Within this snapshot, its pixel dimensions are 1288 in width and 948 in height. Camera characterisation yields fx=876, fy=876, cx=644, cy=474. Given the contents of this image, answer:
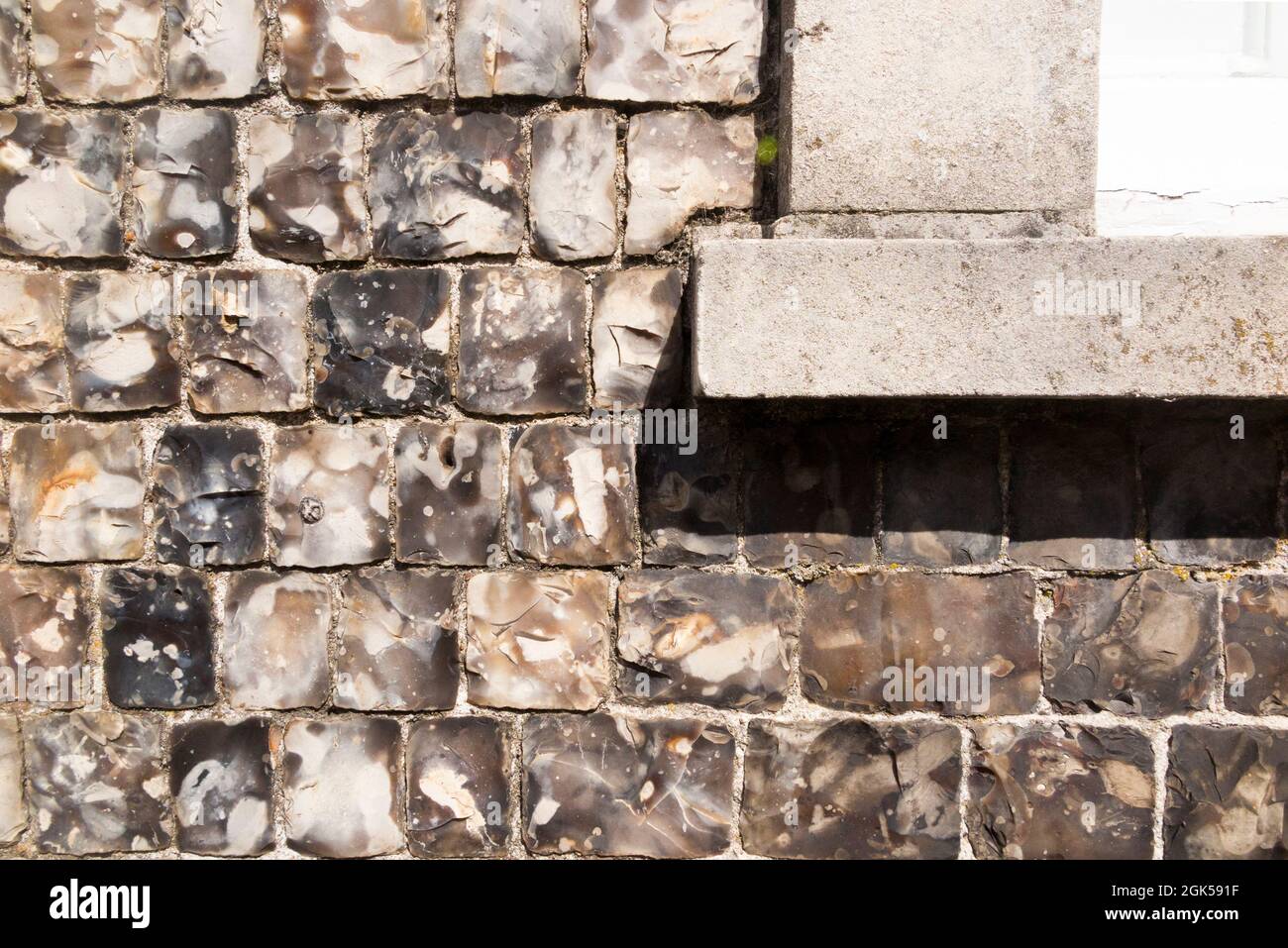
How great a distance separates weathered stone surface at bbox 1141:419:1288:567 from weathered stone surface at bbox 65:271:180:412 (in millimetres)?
1844

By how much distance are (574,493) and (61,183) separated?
3.73 feet

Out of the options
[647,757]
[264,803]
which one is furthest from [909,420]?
[264,803]

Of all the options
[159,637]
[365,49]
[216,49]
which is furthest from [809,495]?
[216,49]

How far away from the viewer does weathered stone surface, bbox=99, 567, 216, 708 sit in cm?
168

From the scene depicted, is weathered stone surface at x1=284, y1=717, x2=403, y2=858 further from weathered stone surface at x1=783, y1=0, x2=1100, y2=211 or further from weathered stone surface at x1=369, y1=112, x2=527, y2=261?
weathered stone surface at x1=783, y1=0, x2=1100, y2=211

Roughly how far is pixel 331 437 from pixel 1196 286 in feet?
5.02

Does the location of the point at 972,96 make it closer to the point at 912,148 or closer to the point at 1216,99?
the point at 912,148

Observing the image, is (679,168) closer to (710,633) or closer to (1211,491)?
(710,633)

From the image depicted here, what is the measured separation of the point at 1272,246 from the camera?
1429mm

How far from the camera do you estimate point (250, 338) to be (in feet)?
5.44

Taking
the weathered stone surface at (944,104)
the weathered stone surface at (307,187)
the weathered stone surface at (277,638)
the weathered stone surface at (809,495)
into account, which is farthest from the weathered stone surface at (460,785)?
the weathered stone surface at (944,104)

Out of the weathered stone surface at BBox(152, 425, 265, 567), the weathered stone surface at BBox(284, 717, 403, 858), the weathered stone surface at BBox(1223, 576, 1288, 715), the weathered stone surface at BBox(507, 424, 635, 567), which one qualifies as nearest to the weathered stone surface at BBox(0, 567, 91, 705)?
the weathered stone surface at BBox(152, 425, 265, 567)

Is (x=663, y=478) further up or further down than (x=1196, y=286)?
further down

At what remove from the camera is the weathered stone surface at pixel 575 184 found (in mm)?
1620
